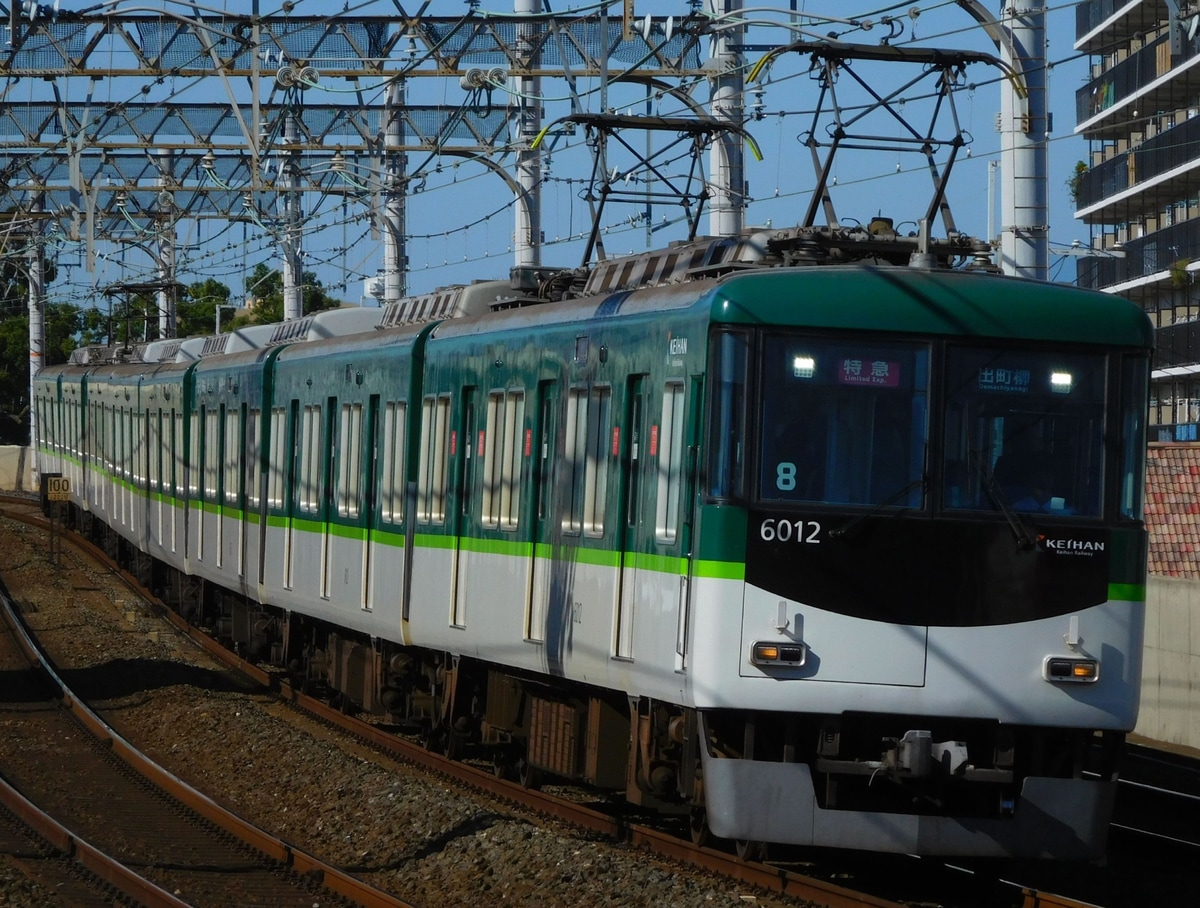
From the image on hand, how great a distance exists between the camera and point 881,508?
364 inches

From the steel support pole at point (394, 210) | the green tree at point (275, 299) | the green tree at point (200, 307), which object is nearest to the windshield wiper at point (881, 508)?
the steel support pole at point (394, 210)

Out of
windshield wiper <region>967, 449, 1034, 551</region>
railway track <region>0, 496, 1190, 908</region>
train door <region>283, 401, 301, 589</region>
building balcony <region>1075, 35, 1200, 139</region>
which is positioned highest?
building balcony <region>1075, 35, 1200, 139</region>

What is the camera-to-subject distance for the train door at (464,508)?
43.1 ft

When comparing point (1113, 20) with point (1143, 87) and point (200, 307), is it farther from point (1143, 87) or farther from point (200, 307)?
point (200, 307)

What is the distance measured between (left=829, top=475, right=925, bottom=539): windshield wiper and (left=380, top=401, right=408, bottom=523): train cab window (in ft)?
19.2

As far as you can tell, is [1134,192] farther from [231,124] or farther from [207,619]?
[207,619]

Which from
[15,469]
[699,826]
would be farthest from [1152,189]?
[699,826]

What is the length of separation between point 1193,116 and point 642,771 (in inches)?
1910

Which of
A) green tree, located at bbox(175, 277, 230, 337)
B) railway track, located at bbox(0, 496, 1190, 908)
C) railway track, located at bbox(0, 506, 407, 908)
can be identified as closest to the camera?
railway track, located at bbox(0, 496, 1190, 908)

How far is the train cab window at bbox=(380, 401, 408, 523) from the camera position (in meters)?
14.6

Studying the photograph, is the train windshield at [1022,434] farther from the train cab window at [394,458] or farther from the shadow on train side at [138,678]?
the shadow on train side at [138,678]

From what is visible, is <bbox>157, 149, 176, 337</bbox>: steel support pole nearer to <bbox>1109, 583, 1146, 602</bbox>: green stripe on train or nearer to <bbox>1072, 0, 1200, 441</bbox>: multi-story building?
<bbox>1072, 0, 1200, 441</bbox>: multi-story building

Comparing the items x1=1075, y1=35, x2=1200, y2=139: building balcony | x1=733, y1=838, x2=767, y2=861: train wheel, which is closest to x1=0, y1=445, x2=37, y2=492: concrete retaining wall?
x1=1075, y1=35, x2=1200, y2=139: building balcony

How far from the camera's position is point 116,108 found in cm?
3156
